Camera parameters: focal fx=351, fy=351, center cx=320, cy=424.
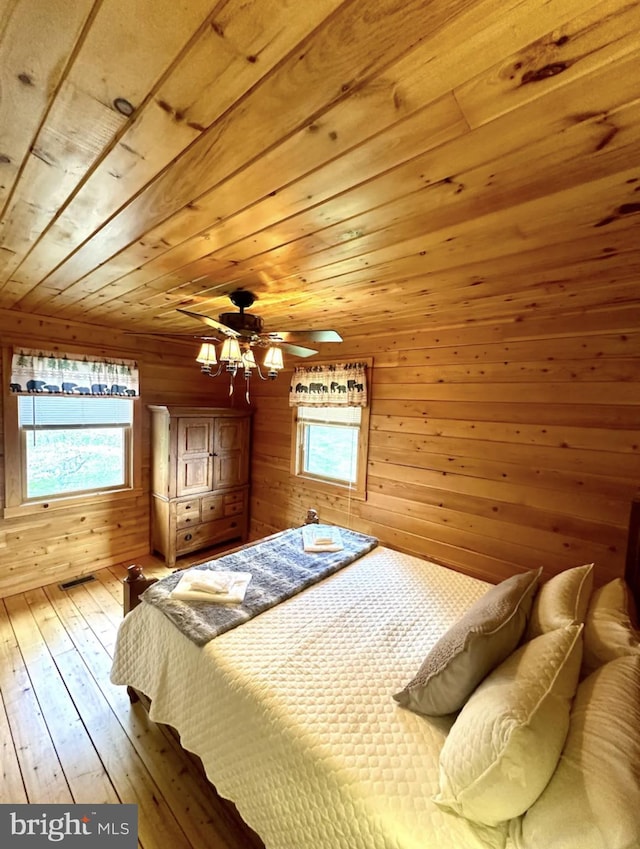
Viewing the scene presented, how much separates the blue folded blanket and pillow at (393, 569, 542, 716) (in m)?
0.82

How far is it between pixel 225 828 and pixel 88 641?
1.58m

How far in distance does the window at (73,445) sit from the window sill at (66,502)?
0.15 ft

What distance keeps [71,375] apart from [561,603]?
3.66m

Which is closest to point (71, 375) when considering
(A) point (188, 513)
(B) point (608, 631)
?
(A) point (188, 513)

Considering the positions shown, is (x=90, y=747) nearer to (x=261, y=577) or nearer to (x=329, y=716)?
(x=261, y=577)

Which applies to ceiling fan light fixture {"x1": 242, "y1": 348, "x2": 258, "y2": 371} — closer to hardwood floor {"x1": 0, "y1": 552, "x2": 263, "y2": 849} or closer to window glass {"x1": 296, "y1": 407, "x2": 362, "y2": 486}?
window glass {"x1": 296, "y1": 407, "x2": 362, "y2": 486}

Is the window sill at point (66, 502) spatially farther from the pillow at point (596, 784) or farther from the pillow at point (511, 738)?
the pillow at point (596, 784)

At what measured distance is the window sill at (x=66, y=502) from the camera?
2.88 meters

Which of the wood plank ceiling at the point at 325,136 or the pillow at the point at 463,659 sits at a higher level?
the wood plank ceiling at the point at 325,136

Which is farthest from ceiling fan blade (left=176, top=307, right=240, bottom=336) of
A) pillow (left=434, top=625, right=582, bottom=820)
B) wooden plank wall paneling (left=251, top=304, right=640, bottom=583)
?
pillow (left=434, top=625, right=582, bottom=820)

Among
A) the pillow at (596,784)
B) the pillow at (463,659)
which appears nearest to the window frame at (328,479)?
the pillow at (463,659)

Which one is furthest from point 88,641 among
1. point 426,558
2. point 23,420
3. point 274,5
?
point 274,5

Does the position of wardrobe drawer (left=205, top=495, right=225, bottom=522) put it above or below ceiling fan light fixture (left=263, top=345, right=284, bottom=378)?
below

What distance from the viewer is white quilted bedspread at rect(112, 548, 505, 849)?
0.98 meters
